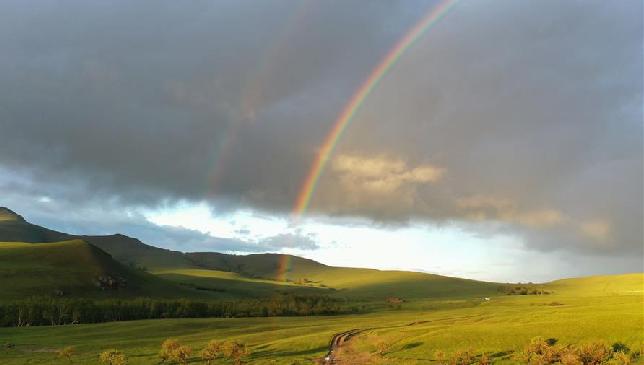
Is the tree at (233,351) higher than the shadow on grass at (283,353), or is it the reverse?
the tree at (233,351)

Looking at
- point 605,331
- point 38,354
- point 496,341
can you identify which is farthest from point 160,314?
point 605,331

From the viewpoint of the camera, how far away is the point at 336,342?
74938mm

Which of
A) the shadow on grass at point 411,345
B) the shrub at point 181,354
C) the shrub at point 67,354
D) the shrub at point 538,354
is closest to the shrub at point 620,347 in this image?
the shrub at point 538,354

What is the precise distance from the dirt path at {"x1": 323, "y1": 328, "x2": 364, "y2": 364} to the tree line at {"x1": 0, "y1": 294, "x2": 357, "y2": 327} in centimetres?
6939

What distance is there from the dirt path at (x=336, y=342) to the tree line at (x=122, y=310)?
228 feet

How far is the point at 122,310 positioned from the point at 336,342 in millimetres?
82201

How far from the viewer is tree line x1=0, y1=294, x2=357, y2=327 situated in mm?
124562

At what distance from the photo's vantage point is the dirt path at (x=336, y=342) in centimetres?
6238

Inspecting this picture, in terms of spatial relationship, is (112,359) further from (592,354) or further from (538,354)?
(592,354)

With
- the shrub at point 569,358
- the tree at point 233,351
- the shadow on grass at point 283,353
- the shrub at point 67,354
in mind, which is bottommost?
the shrub at point 67,354

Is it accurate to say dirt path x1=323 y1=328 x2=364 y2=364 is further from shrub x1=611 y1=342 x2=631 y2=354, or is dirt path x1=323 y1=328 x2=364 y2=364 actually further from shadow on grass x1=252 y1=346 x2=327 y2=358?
shrub x1=611 y1=342 x2=631 y2=354

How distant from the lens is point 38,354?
219 feet

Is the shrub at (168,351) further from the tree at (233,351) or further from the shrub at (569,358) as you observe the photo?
the shrub at (569,358)

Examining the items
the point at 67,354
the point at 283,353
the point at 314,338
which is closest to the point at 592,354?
the point at 314,338
